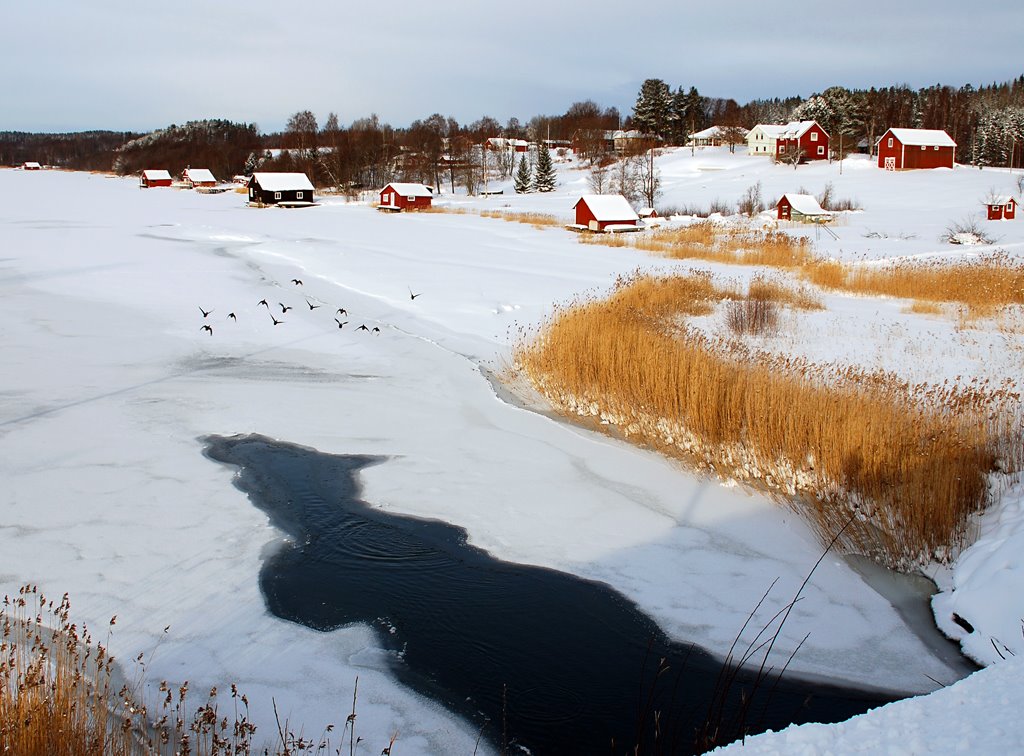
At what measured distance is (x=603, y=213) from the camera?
37844mm

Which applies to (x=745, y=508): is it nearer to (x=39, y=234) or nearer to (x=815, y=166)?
(x=39, y=234)

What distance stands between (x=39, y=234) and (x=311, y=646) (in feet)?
107

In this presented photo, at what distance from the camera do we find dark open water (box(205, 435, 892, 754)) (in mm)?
4934

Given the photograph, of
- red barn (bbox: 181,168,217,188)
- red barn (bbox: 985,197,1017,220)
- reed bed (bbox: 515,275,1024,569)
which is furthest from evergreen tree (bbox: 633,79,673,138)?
reed bed (bbox: 515,275,1024,569)

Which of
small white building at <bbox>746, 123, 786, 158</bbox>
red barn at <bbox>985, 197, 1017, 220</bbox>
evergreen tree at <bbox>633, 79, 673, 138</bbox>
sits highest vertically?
evergreen tree at <bbox>633, 79, 673, 138</bbox>

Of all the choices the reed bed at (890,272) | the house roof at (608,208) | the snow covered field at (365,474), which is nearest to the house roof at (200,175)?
the house roof at (608,208)

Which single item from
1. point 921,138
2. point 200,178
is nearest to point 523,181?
point 921,138

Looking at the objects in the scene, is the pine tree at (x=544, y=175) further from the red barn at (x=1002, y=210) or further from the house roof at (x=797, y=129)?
the red barn at (x=1002, y=210)

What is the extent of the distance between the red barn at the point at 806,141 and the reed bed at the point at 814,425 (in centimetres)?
6495

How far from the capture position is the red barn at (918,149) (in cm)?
6034

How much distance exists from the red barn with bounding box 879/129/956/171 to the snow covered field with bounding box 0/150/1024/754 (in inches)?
1851

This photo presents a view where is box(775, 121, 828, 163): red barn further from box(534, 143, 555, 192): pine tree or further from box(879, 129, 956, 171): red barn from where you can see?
box(534, 143, 555, 192): pine tree

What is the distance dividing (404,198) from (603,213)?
21.0 m

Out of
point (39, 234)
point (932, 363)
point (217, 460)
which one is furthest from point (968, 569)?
point (39, 234)
